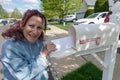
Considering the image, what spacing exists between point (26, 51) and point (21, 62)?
0.31ft

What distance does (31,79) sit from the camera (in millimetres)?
1950

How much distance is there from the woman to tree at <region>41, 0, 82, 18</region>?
1579 inches

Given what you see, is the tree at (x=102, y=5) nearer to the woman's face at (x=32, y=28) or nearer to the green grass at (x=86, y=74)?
the green grass at (x=86, y=74)

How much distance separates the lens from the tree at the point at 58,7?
1683 inches

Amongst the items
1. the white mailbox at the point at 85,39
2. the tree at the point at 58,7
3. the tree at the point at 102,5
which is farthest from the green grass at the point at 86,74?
the tree at the point at 58,7

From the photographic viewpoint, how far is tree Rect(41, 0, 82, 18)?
4275 cm

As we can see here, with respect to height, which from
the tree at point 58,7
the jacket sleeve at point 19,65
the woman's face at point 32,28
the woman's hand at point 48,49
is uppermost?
the woman's face at point 32,28

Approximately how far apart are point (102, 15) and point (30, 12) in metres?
22.1

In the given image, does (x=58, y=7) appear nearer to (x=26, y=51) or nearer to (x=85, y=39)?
(x=85, y=39)

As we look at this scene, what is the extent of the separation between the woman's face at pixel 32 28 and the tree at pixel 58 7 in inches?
1580

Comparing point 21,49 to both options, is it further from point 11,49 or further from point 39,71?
point 39,71

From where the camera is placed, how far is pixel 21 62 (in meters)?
1.92

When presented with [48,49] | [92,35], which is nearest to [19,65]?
[48,49]

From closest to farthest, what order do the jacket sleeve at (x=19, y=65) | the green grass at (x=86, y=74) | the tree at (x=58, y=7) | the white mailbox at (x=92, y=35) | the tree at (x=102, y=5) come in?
the jacket sleeve at (x=19, y=65) < the white mailbox at (x=92, y=35) < the green grass at (x=86, y=74) < the tree at (x=102, y=5) < the tree at (x=58, y=7)
